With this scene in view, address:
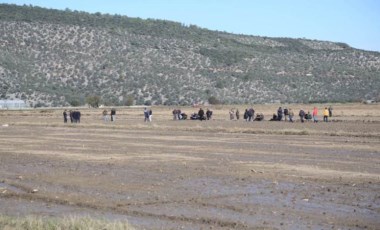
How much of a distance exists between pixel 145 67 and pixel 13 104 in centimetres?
2604

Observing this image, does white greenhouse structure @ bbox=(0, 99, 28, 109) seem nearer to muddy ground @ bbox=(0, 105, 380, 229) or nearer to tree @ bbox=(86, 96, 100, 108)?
tree @ bbox=(86, 96, 100, 108)

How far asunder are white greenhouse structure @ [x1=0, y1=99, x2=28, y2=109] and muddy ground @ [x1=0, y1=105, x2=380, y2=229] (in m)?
74.1

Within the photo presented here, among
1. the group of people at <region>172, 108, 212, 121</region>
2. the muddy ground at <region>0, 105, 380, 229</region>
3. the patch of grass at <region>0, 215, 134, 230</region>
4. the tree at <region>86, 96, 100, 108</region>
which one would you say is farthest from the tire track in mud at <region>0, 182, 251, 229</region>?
the tree at <region>86, 96, 100, 108</region>

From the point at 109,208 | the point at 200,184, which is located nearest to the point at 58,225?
the point at 109,208

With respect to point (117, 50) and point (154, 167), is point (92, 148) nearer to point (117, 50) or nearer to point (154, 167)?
point (154, 167)

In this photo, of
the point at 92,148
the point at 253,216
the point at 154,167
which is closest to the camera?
the point at 253,216

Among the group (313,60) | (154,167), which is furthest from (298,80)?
(154,167)

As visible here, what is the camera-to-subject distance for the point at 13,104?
10588 cm

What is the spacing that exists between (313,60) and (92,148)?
120 metres

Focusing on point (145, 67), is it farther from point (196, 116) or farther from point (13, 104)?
point (196, 116)

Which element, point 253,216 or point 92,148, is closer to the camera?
point 253,216

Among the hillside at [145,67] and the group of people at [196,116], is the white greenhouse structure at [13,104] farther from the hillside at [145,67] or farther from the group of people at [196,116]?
the group of people at [196,116]

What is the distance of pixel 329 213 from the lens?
44.9ft

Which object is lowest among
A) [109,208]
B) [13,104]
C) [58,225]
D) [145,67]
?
[109,208]
